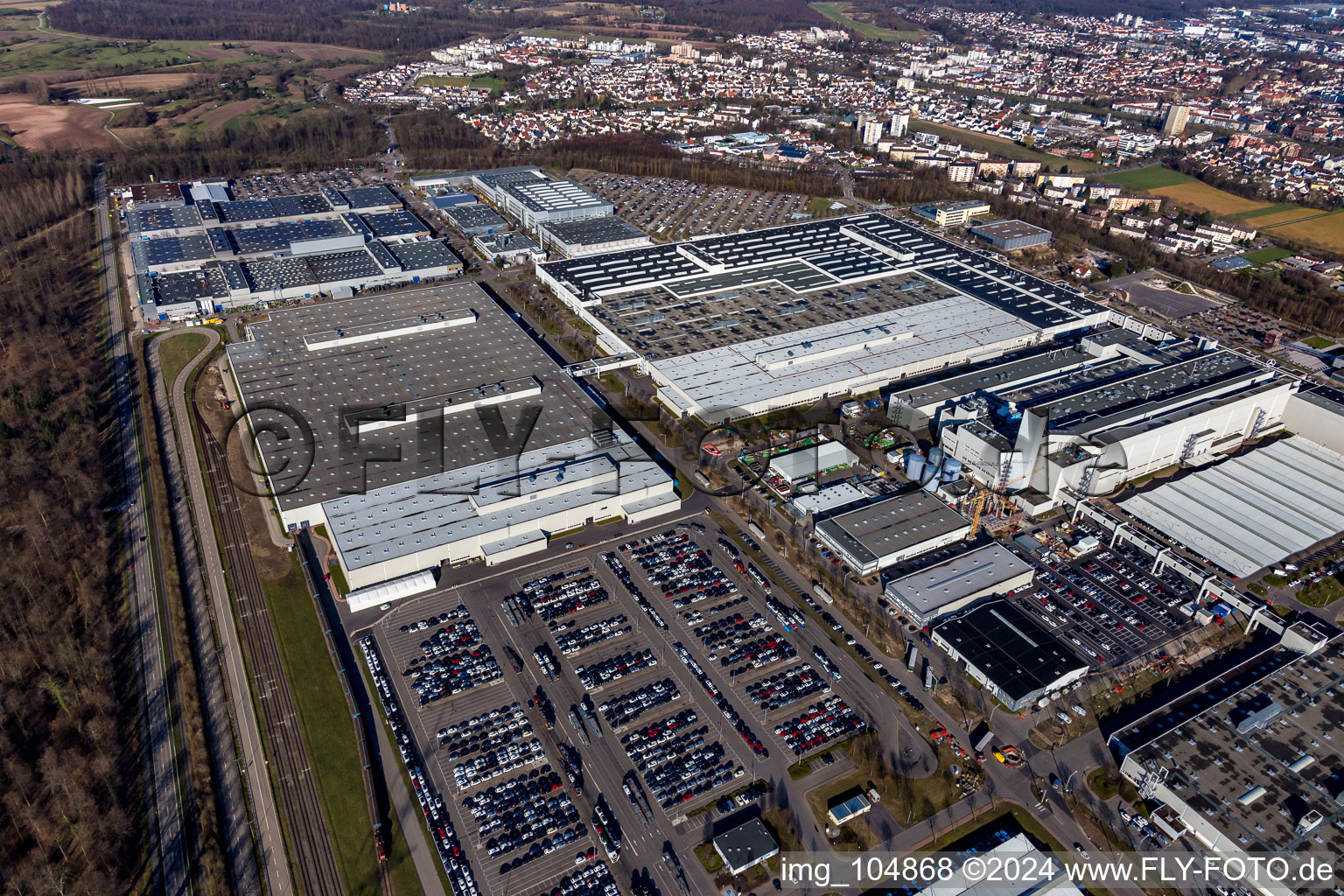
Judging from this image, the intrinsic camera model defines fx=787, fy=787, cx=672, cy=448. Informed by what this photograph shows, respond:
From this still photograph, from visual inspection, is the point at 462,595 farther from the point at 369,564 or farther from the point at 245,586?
the point at 245,586

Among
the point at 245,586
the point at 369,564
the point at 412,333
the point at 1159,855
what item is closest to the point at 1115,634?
the point at 1159,855

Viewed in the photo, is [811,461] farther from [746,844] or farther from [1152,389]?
[746,844]

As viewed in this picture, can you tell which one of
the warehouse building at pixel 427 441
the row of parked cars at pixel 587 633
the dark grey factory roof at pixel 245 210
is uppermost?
the dark grey factory roof at pixel 245 210

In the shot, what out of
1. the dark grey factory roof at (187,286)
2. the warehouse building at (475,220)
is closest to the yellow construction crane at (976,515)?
the warehouse building at (475,220)

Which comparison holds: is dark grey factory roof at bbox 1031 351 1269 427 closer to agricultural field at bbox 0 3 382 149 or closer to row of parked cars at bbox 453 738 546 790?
row of parked cars at bbox 453 738 546 790

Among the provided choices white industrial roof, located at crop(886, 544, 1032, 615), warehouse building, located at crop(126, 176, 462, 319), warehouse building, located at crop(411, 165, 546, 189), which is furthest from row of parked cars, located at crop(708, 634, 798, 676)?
warehouse building, located at crop(411, 165, 546, 189)

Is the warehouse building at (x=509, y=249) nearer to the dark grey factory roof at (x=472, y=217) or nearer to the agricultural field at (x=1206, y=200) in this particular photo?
the dark grey factory roof at (x=472, y=217)

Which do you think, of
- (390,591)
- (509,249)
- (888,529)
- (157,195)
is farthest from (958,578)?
(157,195)
